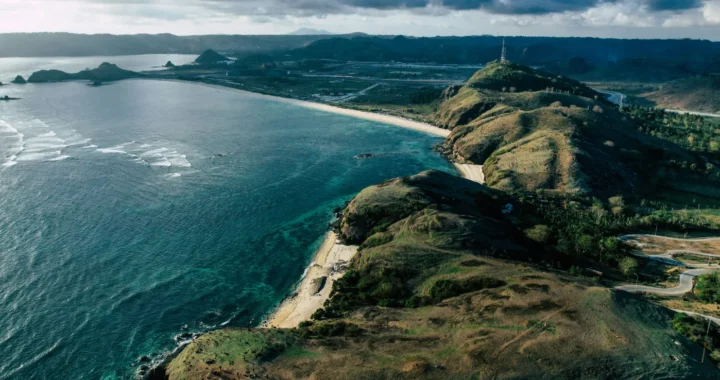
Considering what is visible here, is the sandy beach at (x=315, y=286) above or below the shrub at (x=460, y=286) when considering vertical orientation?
below

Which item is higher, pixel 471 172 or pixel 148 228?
pixel 471 172

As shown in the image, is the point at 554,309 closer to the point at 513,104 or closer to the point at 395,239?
the point at 395,239

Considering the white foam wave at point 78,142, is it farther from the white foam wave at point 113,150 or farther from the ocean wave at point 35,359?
the ocean wave at point 35,359

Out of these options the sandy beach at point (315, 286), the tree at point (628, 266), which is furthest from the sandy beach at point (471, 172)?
the sandy beach at point (315, 286)

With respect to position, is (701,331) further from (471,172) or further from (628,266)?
(471,172)

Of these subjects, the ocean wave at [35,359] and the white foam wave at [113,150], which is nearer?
the ocean wave at [35,359]

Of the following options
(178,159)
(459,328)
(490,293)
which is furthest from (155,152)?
(459,328)

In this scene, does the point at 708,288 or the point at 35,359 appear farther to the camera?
the point at 708,288
